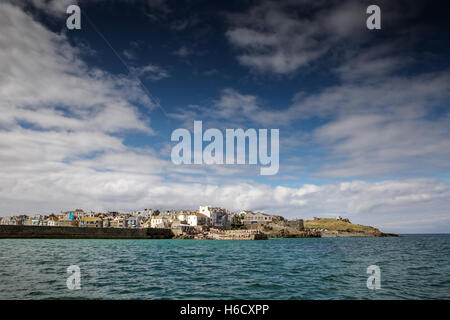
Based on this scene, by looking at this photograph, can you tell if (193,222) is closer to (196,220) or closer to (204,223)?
(196,220)

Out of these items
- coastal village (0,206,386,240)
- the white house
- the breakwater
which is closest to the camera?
the breakwater

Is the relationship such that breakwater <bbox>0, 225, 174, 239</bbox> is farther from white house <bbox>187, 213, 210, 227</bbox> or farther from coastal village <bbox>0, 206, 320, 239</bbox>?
white house <bbox>187, 213, 210, 227</bbox>

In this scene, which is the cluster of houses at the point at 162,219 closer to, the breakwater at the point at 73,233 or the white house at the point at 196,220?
the white house at the point at 196,220

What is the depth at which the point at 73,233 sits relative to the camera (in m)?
88.4

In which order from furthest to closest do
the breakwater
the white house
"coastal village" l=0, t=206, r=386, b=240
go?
the white house → "coastal village" l=0, t=206, r=386, b=240 → the breakwater

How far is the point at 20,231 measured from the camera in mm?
78375

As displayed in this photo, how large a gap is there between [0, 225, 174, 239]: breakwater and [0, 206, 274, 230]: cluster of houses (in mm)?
19111

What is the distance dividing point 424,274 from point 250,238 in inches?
3677

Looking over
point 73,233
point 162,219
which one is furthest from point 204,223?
point 73,233

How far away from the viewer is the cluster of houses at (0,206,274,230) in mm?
145000

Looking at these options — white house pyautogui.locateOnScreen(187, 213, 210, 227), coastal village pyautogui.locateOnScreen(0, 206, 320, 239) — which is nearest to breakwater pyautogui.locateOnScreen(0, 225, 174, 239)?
coastal village pyautogui.locateOnScreen(0, 206, 320, 239)
